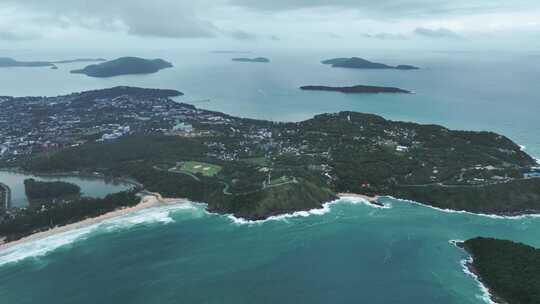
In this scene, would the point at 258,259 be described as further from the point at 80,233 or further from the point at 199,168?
the point at 199,168

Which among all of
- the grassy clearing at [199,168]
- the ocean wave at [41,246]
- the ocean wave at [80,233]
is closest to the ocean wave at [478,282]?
the ocean wave at [80,233]

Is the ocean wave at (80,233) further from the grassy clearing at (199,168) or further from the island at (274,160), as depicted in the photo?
the grassy clearing at (199,168)

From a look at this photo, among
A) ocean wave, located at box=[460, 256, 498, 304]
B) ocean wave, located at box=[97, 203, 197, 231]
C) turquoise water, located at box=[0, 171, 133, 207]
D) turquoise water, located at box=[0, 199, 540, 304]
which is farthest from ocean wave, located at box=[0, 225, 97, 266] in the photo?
ocean wave, located at box=[460, 256, 498, 304]

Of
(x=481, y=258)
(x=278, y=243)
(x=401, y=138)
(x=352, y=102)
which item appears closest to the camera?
(x=481, y=258)

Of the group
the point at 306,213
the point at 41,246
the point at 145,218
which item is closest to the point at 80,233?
the point at 41,246

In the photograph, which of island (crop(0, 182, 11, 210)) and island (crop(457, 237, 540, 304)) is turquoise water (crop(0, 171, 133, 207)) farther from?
island (crop(457, 237, 540, 304))

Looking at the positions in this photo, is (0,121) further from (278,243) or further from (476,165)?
(476,165)

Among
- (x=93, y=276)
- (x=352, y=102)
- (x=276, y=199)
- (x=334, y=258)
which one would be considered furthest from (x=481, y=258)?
(x=352, y=102)
